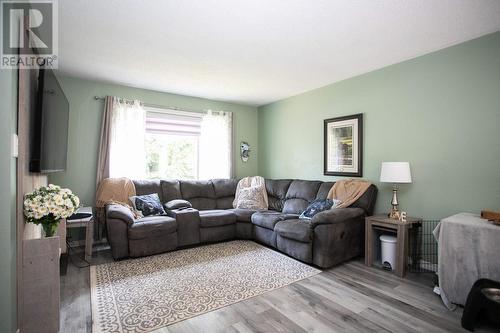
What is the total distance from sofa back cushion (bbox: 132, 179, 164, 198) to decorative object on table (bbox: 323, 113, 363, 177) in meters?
2.70

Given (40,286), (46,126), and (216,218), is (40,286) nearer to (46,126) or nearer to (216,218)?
(46,126)

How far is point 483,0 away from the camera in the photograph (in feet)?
6.51

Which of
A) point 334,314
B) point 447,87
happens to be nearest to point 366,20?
point 447,87

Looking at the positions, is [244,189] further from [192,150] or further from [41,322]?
[41,322]

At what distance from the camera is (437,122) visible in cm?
288

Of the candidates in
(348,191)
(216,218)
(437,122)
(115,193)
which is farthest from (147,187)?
(437,122)

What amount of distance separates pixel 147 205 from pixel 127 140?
115cm

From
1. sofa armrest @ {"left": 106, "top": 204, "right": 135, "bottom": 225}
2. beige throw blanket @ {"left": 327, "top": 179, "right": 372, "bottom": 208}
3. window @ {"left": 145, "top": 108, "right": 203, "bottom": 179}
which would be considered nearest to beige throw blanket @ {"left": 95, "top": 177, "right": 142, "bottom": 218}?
sofa armrest @ {"left": 106, "top": 204, "right": 135, "bottom": 225}

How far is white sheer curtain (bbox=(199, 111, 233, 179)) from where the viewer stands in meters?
4.91

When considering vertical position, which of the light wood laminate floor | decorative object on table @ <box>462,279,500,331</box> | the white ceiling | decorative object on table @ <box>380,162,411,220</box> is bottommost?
the light wood laminate floor

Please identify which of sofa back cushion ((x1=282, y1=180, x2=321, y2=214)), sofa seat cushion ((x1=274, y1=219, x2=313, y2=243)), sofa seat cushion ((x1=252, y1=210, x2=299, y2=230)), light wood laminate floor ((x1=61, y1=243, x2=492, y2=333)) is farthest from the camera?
sofa back cushion ((x1=282, y1=180, x2=321, y2=214))

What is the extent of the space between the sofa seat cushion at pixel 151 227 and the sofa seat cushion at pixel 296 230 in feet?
4.61

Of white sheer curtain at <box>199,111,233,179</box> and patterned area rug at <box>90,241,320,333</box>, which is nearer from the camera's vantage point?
patterned area rug at <box>90,241,320,333</box>

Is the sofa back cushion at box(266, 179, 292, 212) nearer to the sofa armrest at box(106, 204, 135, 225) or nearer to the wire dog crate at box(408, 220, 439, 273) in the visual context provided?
the wire dog crate at box(408, 220, 439, 273)
